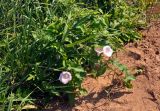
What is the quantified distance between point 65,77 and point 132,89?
0.56m

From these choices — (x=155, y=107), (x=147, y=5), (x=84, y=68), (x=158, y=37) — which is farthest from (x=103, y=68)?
(x=147, y=5)

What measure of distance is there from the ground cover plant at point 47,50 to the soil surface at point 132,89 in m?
0.08

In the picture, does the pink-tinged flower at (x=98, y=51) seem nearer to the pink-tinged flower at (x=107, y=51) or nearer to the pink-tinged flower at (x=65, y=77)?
the pink-tinged flower at (x=107, y=51)

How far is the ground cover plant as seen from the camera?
2.97 m

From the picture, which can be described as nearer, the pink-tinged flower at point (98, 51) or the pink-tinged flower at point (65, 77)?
the pink-tinged flower at point (65, 77)

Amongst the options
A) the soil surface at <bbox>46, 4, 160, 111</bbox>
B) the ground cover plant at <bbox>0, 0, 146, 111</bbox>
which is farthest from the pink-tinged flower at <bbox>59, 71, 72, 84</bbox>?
the soil surface at <bbox>46, 4, 160, 111</bbox>

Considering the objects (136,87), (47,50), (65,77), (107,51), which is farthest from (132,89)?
(47,50)

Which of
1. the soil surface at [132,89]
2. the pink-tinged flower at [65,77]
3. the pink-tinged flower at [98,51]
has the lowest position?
the soil surface at [132,89]

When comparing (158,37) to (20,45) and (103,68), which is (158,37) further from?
(20,45)

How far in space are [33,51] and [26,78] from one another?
8.0 inches

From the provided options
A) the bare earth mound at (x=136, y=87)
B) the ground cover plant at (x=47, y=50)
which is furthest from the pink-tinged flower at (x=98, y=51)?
the bare earth mound at (x=136, y=87)

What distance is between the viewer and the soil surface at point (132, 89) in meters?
3.02

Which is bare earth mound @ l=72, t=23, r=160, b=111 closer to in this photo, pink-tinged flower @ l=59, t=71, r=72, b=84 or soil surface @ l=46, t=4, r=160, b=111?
soil surface @ l=46, t=4, r=160, b=111

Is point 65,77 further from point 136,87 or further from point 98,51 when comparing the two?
point 136,87
